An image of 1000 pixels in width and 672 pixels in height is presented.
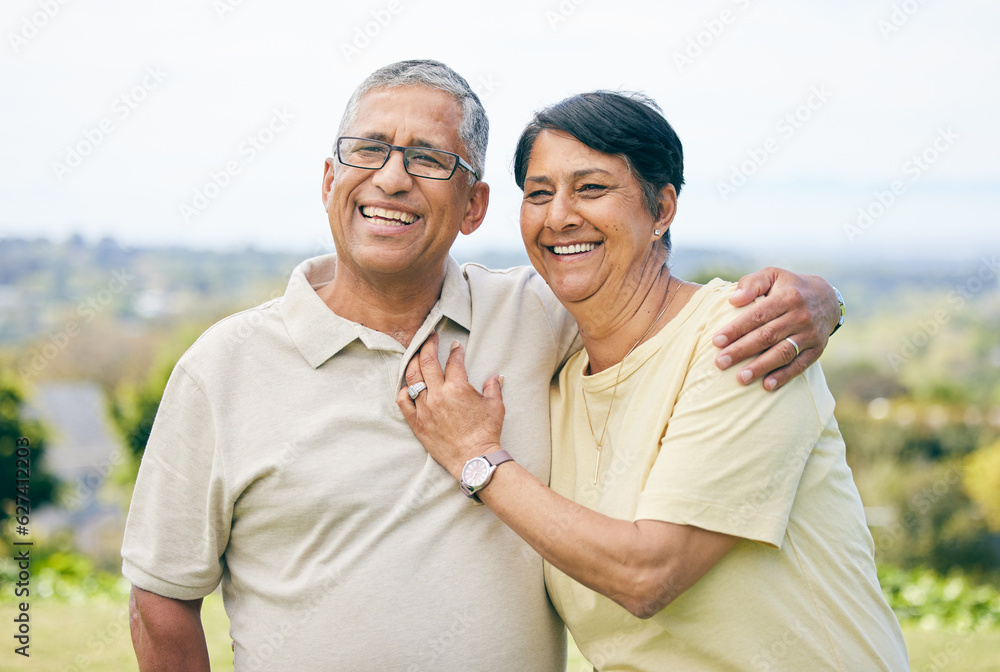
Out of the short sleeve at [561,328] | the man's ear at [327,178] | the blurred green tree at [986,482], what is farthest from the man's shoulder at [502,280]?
the blurred green tree at [986,482]

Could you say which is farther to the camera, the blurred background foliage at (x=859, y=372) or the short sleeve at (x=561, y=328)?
the blurred background foliage at (x=859, y=372)

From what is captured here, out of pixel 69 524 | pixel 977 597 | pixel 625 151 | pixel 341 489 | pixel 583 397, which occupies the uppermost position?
pixel 625 151

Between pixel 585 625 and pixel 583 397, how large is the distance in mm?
663

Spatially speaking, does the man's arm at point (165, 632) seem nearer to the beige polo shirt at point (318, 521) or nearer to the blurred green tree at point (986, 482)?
the beige polo shirt at point (318, 521)

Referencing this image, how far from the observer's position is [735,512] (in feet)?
5.97

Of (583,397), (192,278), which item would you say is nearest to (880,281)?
(192,278)

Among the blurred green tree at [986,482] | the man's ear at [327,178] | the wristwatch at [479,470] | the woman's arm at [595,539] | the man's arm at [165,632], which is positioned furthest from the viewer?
the blurred green tree at [986,482]

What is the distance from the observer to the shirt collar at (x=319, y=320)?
2.16 m

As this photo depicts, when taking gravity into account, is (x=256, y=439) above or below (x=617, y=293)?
below

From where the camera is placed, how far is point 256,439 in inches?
81.2

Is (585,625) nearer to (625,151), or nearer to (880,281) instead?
(625,151)

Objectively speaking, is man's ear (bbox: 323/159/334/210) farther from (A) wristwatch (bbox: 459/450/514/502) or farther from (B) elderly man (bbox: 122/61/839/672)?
(A) wristwatch (bbox: 459/450/514/502)

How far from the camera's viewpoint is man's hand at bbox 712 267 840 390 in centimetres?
189

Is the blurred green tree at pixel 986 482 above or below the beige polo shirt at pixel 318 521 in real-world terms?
below
